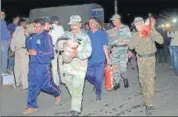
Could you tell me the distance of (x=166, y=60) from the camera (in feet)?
62.5

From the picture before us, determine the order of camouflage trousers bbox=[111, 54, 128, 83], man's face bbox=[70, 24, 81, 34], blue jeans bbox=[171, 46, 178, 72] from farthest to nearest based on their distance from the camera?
blue jeans bbox=[171, 46, 178, 72] < camouflage trousers bbox=[111, 54, 128, 83] < man's face bbox=[70, 24, 81, 34]

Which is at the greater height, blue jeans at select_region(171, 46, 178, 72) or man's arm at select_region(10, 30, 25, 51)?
man's arm at select_region(10, 30, 25, 51)

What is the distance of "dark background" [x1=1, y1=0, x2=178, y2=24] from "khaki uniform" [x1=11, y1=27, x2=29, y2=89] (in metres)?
17.5

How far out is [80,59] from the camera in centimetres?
849

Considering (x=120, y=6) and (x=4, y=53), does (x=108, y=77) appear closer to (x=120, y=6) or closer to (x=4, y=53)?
(x=4, y=53)

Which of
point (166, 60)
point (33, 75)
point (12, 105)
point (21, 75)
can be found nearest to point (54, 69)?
point (21, 75)

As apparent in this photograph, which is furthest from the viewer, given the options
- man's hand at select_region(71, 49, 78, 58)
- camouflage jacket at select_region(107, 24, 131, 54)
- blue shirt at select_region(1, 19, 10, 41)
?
blue shirt at select_region(1, 19, 10, 41)

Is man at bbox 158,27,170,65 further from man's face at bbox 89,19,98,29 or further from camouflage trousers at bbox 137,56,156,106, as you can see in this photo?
camouflage trousers at bbox 137,56,156,106

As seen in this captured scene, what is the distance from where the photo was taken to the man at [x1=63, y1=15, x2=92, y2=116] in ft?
A: 27.7

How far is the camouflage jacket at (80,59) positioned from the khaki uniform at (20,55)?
391cm

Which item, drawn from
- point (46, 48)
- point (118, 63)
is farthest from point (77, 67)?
point (118, 63)

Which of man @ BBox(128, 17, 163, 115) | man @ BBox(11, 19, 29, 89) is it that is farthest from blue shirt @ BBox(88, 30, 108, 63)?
man @ BBox(11, 19, 29, 89)

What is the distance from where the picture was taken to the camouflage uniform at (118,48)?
11.4 m

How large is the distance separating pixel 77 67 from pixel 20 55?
4.20 metres
